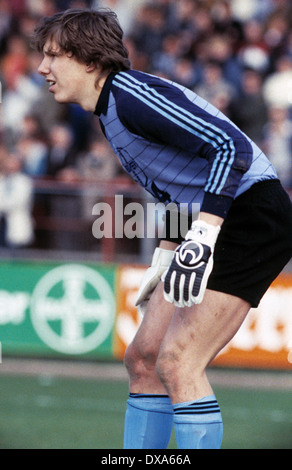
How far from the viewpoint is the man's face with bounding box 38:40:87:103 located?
3.50m

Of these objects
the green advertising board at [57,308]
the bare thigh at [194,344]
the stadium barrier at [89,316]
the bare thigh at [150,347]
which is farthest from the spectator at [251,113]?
the bare thigh at [194,344]

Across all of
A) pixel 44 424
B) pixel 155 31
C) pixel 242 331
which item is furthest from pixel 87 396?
pixel 155 31

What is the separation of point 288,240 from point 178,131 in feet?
2.19

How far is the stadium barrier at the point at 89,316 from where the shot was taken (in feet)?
27.1

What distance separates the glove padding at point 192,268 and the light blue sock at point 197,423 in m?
0.43

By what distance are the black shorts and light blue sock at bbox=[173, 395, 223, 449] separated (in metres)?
0.45

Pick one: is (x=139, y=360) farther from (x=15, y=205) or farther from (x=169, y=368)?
(x=15, y=205)

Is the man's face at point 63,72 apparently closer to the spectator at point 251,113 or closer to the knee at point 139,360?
the knee at point 139,360

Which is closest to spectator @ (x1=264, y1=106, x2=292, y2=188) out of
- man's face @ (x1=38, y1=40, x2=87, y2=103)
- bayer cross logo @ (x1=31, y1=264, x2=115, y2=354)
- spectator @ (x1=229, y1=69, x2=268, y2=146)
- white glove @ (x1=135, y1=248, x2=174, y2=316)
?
spectator @ (x1=229, y1=69, x2=268, y2=146)

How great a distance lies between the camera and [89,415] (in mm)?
6098

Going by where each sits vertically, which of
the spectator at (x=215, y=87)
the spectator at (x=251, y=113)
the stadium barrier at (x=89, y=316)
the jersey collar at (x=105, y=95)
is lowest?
the stadium barrier at (x=89, y=316)

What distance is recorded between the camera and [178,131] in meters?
3.25
